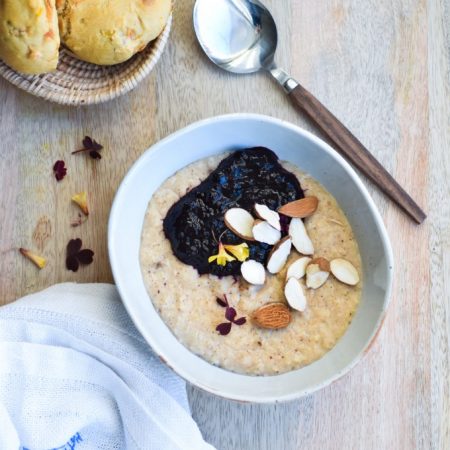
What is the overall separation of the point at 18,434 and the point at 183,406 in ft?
0.82

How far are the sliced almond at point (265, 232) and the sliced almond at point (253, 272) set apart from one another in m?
0.04

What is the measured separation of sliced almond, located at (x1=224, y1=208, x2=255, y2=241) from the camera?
3.41 ft

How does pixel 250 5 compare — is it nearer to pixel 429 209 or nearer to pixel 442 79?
→ pixel 442 79

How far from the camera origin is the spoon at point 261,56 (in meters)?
1.12

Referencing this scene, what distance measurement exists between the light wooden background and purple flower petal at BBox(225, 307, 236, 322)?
17cm

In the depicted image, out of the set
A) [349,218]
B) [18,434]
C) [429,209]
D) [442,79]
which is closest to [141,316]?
[18,434]

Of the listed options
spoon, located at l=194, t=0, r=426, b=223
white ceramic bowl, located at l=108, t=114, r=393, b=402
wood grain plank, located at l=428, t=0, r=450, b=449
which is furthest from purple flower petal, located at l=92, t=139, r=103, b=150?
wood grain plank, located at l=428, t=0, r=450, b=449

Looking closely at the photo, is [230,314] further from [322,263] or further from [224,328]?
[322,263]

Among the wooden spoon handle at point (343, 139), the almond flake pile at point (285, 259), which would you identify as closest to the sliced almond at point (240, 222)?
the almond flake pile at point (285, 259)

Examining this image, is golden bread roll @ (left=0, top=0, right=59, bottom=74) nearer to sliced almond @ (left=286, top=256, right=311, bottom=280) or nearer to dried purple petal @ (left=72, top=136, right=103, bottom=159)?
dried purple petal @ (left=72, top=136, right=103, bottom=159)

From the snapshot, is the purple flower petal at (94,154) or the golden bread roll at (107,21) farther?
the purple flower petal at (94,154)

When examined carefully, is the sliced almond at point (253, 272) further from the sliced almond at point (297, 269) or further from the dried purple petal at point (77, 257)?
the dried purple petal at point (77, 257)

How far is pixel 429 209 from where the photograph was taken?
45.7 inches

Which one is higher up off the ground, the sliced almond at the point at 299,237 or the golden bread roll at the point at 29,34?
the golden bread roll at the point at 29,34
